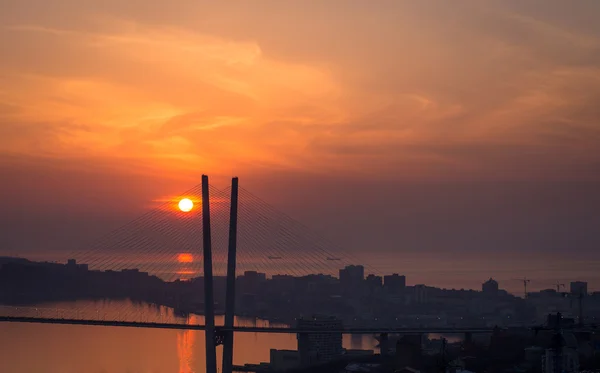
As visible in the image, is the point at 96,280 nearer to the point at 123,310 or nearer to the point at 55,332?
the point at 123,310

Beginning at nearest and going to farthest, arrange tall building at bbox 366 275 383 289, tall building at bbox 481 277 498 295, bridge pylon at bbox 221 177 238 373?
1. bridge pylon at bbox 221 177 238 373
2. tall building at bbox 366 275 383 289
3. tall building at bbox 481 277 498 295

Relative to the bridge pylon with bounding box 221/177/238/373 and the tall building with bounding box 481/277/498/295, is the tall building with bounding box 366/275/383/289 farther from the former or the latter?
the bridge pylon with bounding box 221/177/238/373

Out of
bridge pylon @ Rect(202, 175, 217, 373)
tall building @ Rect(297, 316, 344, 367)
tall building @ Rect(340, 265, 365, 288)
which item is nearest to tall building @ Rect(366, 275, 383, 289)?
tall building @ Rect(340, 265, 365, 288)

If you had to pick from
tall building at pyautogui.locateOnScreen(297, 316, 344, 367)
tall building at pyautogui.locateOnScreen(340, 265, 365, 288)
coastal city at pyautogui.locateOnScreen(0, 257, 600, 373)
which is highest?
tall building at pyautogui.locateOnScreen(340, 265, 365, 288)

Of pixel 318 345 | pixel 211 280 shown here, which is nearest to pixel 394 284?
pixel 318 345

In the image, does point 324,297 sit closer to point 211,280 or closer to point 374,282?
point 374,282

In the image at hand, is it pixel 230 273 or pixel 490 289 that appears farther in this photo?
pixel 490 289
